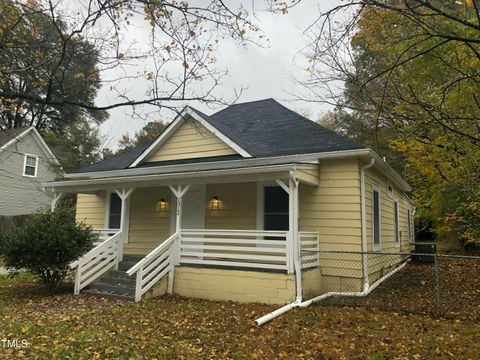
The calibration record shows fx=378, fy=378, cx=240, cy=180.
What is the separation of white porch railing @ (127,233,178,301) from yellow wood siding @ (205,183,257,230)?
156 centimetres

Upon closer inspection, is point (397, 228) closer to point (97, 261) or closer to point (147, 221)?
point (147, 221)

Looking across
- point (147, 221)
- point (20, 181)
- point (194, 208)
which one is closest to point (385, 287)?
point (194, 208)

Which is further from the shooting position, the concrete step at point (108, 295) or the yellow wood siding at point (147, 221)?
the yellow wood siding at point (147, 221)

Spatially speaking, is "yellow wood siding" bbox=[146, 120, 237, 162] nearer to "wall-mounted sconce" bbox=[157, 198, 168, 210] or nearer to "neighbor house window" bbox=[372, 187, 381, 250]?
"wall-mounted sconce" bbox=[157, 198, 168, 210]

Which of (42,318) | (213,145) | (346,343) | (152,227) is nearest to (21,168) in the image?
(152,227)

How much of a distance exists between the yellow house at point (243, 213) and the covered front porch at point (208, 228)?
0.03 meters

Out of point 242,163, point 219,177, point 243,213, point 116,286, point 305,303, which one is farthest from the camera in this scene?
point 243,213

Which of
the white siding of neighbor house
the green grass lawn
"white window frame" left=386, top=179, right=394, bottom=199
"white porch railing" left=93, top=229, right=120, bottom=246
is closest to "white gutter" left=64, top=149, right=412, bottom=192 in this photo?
"white window frame" left=386, top=179, right=394, bottom=199

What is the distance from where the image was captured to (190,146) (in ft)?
38.0

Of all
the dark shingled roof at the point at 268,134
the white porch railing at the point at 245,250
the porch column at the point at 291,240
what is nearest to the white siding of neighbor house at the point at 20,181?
the dark shingled roof at the point at 268,134

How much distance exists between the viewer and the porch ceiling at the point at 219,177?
8219 mm

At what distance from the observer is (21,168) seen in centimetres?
2306

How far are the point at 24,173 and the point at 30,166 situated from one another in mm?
569

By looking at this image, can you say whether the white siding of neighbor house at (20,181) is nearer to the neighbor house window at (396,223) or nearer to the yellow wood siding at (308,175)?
the yellow wood siding at (308,175)
